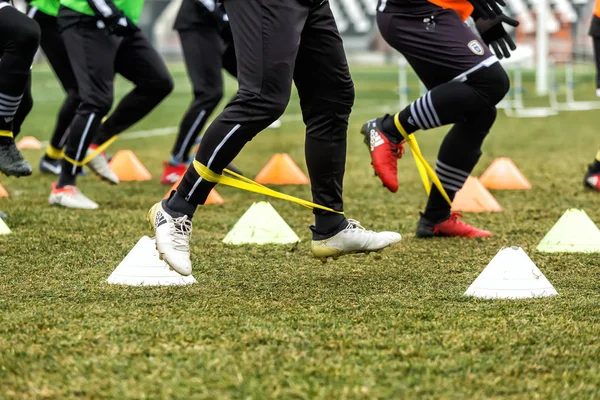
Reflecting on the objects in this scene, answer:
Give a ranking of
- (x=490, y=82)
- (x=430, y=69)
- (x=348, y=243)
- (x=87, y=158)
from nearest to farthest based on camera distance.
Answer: (x=348, y=243) < (x=490, y=82) < (x=430, y=69) < (x=87, y=158)

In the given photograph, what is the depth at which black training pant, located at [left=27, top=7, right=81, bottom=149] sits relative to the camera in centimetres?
748

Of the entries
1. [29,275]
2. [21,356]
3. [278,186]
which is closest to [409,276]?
[29,275]

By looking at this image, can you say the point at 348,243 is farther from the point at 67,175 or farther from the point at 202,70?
the point at 202,70

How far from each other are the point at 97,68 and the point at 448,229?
8.55ft

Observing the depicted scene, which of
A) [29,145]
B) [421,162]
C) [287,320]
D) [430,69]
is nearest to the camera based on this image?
[287,320]

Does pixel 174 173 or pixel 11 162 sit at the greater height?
pixel 11 162

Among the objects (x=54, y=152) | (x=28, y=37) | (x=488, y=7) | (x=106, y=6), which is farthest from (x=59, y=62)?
(x=488, y=7)

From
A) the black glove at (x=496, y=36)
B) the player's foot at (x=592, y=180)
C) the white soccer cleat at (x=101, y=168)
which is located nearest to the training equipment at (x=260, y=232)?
the black glove at (x=496, y=36)

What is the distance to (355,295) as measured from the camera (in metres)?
3.89

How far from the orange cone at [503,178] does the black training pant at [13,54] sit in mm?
3704

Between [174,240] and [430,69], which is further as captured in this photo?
[430,69]

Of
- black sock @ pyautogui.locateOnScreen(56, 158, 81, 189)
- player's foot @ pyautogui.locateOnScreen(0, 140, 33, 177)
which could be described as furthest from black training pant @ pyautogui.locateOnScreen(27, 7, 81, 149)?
player's foot @ pyautogui.locateOnScreen(0, 140, 33, 177)

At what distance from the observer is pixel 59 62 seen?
7.73 m

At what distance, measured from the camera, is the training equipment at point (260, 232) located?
523 centimetres
